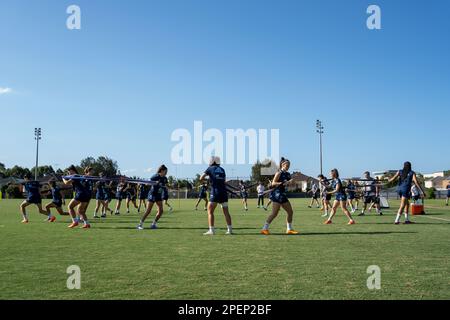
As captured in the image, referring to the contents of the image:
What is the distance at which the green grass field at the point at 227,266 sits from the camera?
5.88 metres

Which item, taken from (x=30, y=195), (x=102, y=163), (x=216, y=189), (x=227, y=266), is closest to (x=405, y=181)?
(x=216, y=189)

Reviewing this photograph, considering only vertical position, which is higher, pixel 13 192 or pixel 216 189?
pixel 216 189

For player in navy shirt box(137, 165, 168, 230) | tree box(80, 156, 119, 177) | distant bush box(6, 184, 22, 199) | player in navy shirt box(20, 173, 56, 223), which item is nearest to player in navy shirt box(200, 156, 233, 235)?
player in navy shirt box(137, 165, 168, 230)

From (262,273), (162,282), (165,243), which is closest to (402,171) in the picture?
(165,243)

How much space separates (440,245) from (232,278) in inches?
248

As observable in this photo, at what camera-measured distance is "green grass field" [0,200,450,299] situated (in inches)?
231

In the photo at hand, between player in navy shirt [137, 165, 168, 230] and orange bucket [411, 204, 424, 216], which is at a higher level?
player in navy shirt [137, 165, 168, 230]

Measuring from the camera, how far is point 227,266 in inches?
305

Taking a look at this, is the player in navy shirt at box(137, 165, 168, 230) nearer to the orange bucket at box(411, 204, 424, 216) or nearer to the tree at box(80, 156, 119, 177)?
the orange bucket at box(411, 204, 424, 216)

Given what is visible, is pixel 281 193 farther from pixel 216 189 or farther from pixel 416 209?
pixel 416 209

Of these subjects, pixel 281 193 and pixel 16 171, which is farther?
pixel 16 171

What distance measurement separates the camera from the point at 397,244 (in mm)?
10711

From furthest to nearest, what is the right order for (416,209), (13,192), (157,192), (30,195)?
(13,192)
(416,209)
(30,195)
(157,192)

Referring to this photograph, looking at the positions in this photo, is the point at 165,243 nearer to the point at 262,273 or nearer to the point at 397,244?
the point at 262,273
